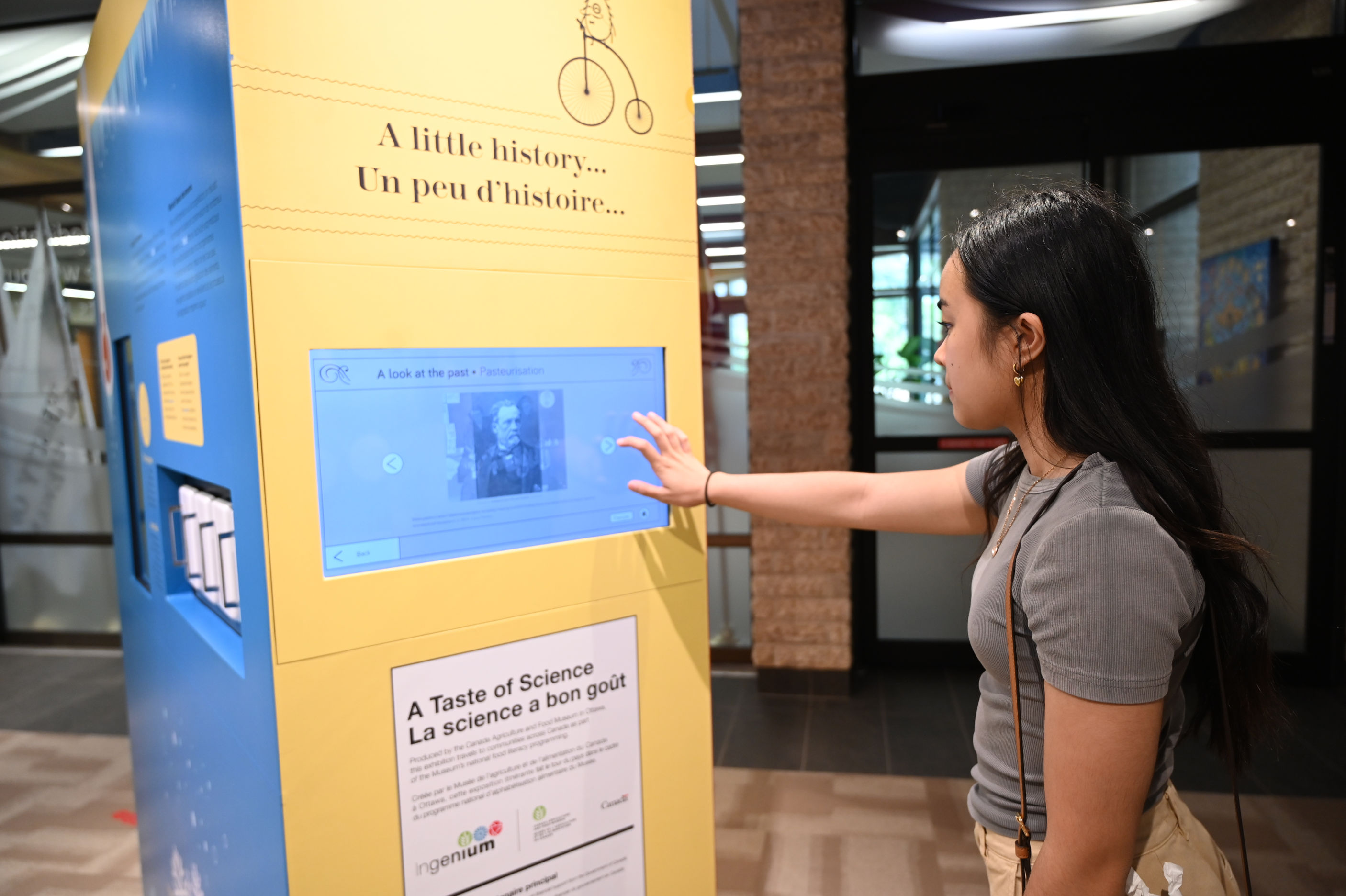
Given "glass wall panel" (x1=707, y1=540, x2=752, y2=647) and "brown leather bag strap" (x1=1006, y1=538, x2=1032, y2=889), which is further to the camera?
"glass wall panel" (x1=707, y1=540, x2=752, y2=647)

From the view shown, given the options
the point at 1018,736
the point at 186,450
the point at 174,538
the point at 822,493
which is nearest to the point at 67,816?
the point at 174,538

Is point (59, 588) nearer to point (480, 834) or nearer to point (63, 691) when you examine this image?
point (63, 691)

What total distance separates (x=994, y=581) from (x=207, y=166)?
1.14 m

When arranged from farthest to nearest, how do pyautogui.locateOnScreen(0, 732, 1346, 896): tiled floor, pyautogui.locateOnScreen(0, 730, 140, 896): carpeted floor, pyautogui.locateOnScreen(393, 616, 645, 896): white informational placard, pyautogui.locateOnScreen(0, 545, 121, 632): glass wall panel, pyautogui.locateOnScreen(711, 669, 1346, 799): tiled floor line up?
1. pyautogui.locateOnScreen(0, 545, 121, 632): glass wall panel
2. pyautogui.locateOnScreen(711, 669, 1346, 799): tiled floor
3. pyautogui.locateOnScreen(0, 730, 140, 896): carpeted floor
4. pyautogui.locateOnScreen(0, 732, 1346, 896): tiled floor
5. pyautogui.locateOnScreen(393, 616, 645, 896): white informational placard

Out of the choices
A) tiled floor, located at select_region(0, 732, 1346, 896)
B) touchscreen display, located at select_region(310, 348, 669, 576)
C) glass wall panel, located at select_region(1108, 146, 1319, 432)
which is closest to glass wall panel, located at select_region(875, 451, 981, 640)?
tiled floor, located at select_region(0, 732, 1346, 896)

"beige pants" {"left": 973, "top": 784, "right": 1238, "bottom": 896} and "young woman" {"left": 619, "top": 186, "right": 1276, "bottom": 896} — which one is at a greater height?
"young woman" {"left": 619, "top": 186, "right": 1276, "bottom": 896}

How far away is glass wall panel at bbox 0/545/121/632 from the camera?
4.98 m

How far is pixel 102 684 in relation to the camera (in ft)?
14.5

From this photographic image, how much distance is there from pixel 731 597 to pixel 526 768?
3192 mm

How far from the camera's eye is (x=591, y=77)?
1.26m

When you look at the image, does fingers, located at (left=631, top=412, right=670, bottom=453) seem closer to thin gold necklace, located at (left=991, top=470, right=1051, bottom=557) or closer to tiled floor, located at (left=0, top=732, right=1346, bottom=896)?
thin gold necklace, located at (left=991, top=470, right=1051, bottom=557)

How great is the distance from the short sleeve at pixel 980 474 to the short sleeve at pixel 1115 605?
0.42m

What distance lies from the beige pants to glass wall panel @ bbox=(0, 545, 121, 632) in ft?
17.6

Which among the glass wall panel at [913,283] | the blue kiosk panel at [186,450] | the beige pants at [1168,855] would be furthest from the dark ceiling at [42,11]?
the beige pants at [1168,855]
